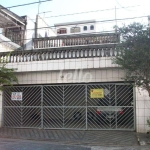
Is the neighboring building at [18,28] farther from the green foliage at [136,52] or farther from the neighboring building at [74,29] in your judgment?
the neighboring building at [74,29]

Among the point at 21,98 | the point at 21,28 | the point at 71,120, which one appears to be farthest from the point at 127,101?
the point at 21,28

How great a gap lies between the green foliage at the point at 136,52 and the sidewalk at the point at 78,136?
223 centimetres

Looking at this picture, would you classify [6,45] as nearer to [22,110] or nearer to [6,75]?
[22,110]

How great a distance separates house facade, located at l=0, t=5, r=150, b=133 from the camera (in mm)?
10789

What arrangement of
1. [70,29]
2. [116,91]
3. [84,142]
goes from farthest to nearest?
[70,29] → [116,91] → [84,142]

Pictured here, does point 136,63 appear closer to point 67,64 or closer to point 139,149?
point 139,149

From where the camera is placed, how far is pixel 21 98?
12086 mm

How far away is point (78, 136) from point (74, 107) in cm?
180

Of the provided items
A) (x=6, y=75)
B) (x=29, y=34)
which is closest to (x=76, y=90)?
(x=6, y=75)

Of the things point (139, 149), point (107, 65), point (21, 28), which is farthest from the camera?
point (21, 28)

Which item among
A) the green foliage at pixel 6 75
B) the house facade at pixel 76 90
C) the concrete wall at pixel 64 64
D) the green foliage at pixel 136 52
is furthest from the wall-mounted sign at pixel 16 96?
the green foliage at pixel 136 52

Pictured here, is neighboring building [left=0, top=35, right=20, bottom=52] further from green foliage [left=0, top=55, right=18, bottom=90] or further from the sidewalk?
the sidewalk

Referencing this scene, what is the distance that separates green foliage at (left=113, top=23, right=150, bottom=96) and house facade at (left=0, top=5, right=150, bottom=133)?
1.75 m

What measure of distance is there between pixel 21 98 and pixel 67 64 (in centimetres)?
305
